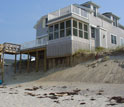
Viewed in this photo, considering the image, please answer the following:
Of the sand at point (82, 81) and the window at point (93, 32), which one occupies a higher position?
the window at point (93, 32)

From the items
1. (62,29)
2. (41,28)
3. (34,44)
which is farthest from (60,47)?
(41,28)

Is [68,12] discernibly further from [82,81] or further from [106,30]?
[82,81]

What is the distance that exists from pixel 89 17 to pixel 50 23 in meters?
4.71

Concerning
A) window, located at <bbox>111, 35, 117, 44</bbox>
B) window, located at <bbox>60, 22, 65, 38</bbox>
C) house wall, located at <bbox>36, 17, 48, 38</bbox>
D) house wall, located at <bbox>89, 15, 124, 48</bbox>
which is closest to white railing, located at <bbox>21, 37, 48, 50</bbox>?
house wall, located at <bbox>36, 17, 48, 38</bbox>

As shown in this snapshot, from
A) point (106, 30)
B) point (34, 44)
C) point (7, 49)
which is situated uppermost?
point (106, 30)

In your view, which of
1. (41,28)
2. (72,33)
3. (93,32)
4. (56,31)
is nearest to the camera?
(72,33)

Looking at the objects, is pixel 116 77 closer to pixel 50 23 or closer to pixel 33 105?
pixel 33 105

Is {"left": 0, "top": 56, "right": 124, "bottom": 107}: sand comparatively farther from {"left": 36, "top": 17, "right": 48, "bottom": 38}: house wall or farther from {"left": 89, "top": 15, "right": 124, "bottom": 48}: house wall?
{"left": 36, "top": 17, "right": 48, "bottom": 38}: house wall

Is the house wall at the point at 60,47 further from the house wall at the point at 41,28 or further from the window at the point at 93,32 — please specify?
the house wall at the point at 41,28

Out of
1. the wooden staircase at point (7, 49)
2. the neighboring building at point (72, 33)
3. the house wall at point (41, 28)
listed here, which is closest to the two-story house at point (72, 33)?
the neighboring building at point (72, 33)

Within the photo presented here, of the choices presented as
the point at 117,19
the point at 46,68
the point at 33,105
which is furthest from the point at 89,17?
the point at 33,105

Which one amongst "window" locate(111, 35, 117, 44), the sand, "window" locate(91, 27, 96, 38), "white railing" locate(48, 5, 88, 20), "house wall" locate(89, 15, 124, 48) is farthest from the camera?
"window" locate(111, 35, 117, 44)

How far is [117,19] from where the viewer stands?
3409 centimetres

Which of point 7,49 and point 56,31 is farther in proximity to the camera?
point 7,49
